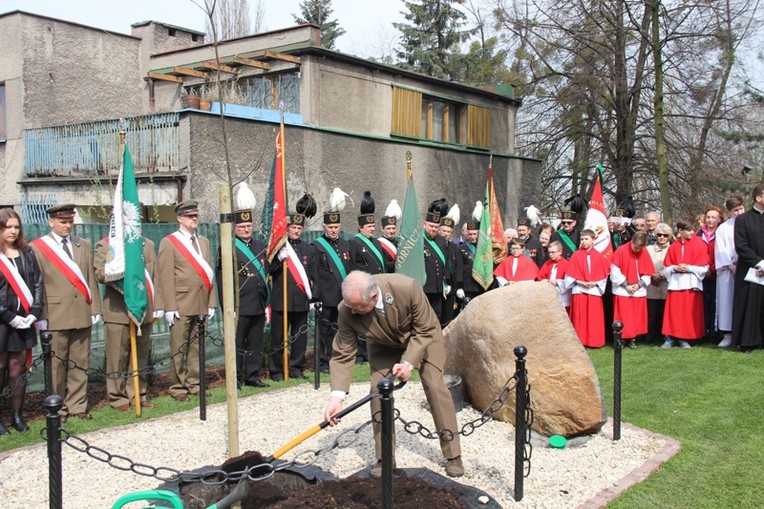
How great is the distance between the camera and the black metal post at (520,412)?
5.20m

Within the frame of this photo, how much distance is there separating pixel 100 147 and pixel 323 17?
24.6 meters

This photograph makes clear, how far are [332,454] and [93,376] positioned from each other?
4069 mm

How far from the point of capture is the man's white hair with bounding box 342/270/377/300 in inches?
205

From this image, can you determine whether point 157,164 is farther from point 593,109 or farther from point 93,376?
point 593,109

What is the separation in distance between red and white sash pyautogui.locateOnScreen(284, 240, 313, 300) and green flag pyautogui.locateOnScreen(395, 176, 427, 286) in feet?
4.39

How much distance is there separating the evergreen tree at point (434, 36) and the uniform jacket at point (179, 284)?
25983mm

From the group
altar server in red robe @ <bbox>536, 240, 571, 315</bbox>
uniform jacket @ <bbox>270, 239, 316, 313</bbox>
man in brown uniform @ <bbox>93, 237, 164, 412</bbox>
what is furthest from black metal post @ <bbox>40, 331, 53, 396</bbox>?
altar server in red robe @ <bbox>536, 240, 571, 315</bbox>

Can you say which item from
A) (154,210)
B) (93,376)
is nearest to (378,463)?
(93,376)

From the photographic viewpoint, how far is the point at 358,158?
53.8 ft

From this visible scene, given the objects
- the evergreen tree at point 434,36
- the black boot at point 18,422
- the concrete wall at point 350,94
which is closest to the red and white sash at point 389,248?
the black boot at point 18,422

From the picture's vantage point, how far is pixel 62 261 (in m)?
7.45

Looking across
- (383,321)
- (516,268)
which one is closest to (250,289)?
(383,321)

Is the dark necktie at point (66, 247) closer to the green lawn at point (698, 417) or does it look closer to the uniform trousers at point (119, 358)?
the uniform trousers at point (119, 358)

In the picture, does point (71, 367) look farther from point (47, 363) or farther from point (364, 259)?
point (364, 259)
